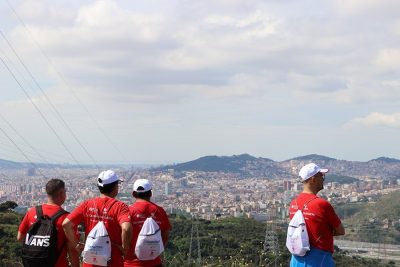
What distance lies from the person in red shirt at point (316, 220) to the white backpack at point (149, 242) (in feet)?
4.21

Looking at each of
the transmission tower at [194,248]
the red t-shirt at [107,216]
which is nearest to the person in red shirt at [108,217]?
the red t-shirt at [107,216]

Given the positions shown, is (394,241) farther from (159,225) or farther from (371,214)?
(159,225)

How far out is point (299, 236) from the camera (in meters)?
5.29

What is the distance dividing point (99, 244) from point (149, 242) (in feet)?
2.11

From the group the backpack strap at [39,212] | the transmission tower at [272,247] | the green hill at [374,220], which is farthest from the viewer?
the green hill at [374,220]

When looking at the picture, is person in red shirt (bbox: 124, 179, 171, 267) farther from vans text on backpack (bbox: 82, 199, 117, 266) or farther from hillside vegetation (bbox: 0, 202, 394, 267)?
hillside vegetation (bbox: 0, 202, 394, 267)

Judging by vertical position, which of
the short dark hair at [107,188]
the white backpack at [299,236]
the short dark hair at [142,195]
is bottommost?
the white backpack at [299,236]

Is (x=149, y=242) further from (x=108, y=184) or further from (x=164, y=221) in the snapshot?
(x=108, y=184)

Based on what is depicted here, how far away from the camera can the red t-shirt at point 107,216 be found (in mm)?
5262

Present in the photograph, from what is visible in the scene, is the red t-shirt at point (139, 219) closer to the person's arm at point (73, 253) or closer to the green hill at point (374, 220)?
the person's arm at point (73, 253)

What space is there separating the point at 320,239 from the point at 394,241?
87.7 m

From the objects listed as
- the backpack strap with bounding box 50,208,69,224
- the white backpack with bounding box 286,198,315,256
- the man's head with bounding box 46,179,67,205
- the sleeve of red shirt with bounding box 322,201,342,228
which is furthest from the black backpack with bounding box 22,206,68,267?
the sleeve of red shirt with bounding box 322,201,342,228

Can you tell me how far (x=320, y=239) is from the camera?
5293 millimetres

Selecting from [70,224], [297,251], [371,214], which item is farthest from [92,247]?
[371,214]
